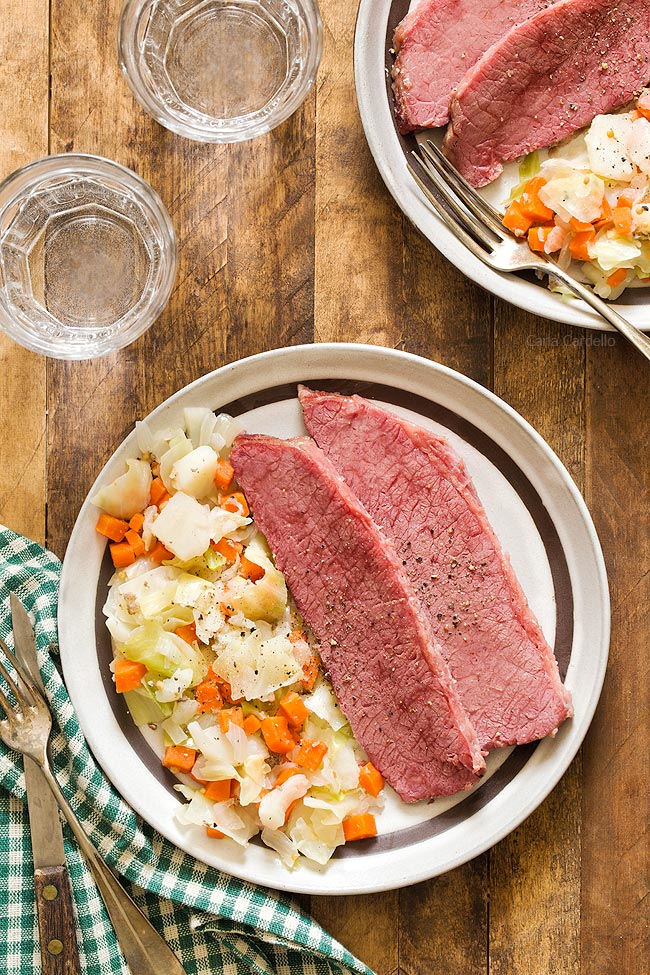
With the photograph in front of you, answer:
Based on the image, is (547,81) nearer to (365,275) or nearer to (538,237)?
(538,237)

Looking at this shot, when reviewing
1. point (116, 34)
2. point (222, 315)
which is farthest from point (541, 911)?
point (116, 34)

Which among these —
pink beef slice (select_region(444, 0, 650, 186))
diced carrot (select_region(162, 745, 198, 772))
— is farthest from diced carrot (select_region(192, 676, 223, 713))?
pink beef slice (select_region(444, 0, 650, 186))

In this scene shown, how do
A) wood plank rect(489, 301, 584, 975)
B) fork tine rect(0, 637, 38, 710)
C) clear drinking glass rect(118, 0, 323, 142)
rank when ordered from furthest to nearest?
wood plank rect(489, 301, 584, 975), clear drinking glass rect(118, 0, 323, 142), fork tine rect(0, 637, 38, 710)

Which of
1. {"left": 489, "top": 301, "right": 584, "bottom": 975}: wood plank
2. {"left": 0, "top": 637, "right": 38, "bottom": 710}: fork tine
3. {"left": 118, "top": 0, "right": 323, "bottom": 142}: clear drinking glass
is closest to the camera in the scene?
{"left": 0, "top": 637, "right": 38, "bottom": 710}: fork tine

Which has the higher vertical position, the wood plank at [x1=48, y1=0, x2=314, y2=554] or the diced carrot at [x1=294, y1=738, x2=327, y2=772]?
the wood plank at [x1=48, y1=0, x2=314, y2=554]

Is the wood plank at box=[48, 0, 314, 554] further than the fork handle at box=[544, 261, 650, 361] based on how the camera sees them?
Yes

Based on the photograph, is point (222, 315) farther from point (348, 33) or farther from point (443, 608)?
point (443, 608)

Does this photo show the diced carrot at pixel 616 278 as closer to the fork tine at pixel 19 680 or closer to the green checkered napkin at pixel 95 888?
the green checkered napkin at pixel 95 888

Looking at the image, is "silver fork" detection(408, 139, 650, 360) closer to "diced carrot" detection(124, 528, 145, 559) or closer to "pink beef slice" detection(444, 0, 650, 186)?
"pink beef slice" detection(444, 0, 650, 186)

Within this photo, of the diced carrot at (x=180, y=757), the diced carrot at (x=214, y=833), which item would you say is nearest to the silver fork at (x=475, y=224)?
the diced carrot at (x=180, y=757)
